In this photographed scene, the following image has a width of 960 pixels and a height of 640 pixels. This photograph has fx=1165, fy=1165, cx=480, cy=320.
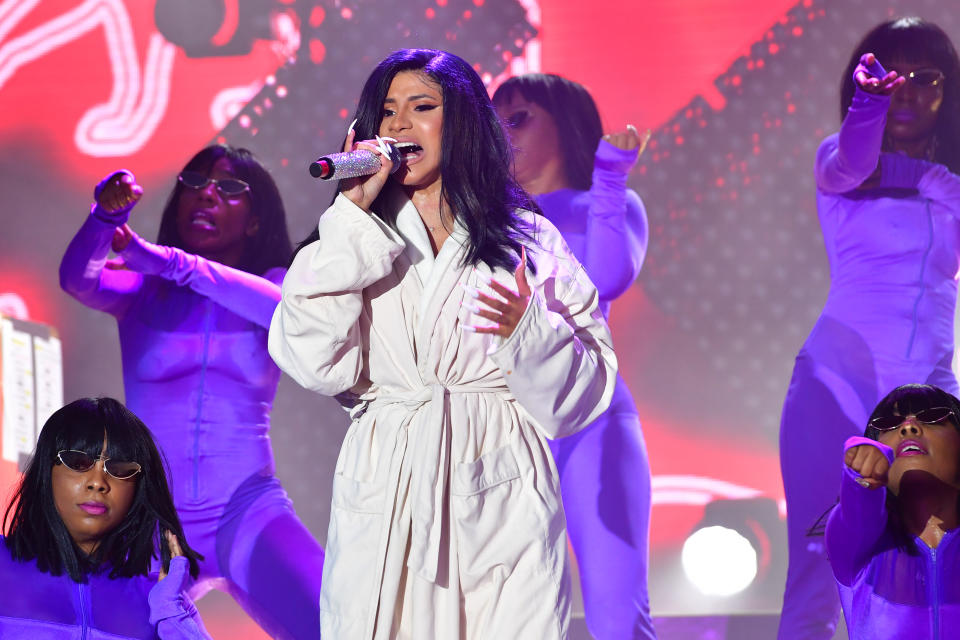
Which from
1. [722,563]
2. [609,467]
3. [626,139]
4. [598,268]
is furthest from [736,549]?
[626,139]

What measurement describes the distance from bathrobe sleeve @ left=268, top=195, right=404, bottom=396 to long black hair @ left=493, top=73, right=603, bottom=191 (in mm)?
2024

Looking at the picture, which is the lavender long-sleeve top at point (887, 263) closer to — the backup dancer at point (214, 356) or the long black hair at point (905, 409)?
the long black hair at point (905, 409)

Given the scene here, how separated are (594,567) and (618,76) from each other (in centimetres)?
179

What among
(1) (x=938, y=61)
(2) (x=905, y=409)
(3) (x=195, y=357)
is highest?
(1) (x=938, y=61)

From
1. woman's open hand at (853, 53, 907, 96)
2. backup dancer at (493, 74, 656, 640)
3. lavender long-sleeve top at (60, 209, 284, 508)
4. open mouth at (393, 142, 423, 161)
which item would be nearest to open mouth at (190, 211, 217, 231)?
lavender long-sleeve top at (60, 209, 284, 508)

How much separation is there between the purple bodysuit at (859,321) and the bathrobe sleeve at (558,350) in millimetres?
1675

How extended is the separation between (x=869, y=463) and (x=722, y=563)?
185cm

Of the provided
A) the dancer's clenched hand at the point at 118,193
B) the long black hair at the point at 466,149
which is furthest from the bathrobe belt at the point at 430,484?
the dancer's clenched hand at the point at 118,193

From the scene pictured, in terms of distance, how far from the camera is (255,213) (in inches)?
157

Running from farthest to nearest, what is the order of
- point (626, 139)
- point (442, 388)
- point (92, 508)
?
point (626, 139) → point (92, 508) → point (442, 388)

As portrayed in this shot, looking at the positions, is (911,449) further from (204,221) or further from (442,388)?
(204,221)

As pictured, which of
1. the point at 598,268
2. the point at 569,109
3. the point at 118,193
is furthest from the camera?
the point at 569,109

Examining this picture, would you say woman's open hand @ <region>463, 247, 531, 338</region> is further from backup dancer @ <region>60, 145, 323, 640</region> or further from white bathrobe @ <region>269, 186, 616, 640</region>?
backup dancer @ <region>60, 145, 323, 640</region>

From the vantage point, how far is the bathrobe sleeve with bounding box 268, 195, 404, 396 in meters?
2.08
